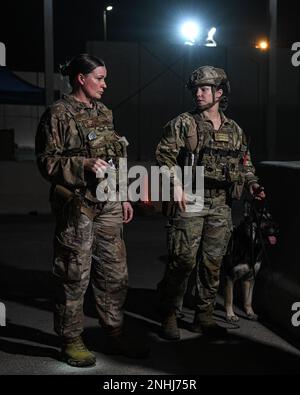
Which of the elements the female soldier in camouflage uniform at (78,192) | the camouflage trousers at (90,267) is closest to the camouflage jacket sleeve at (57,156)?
the female soldier in camouflage uniform at (78,192)

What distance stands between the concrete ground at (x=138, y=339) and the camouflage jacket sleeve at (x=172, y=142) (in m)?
1.21

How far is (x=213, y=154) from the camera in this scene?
4.56 m

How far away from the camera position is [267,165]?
18.2 feet

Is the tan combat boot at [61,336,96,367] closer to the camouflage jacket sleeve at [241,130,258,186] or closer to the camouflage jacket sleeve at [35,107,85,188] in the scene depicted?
the camouflage jacket sleeve at [35,107,85,188]

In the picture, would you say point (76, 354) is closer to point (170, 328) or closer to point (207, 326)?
point (170, 328)

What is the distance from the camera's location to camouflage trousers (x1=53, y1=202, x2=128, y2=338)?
13.3 ft

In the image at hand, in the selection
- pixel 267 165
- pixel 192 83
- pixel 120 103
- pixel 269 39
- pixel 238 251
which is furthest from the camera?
pixel 120 103

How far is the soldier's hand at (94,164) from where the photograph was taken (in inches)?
151

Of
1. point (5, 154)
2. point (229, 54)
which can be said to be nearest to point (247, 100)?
point (229, 54)

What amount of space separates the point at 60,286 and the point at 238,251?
1576 mm

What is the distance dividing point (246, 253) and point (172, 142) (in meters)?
1.13

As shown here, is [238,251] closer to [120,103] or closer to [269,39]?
[269,39]

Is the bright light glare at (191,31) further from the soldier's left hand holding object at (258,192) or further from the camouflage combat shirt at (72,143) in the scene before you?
the camouflage combat shirt at (72,143)

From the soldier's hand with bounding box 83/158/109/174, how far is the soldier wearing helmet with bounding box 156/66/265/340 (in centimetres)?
71
